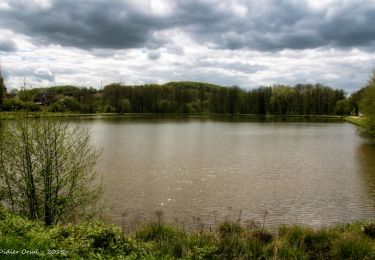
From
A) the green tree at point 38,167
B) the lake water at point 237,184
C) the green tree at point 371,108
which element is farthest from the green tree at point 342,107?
the green tree at point 38,167

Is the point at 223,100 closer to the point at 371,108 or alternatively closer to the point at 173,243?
the point at 371,108

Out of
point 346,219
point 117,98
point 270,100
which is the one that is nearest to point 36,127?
point 346,219

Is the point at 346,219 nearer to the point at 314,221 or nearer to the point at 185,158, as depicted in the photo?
the point at 314,221

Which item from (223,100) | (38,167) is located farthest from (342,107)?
(38,167)

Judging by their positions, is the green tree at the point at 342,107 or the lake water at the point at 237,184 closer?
the lake water at the point at 237,184

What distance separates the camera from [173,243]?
11.4m

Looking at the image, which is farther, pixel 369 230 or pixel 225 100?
pixel 225 100

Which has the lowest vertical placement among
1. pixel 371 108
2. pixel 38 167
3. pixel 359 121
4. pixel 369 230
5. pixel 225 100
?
pixel 369 230

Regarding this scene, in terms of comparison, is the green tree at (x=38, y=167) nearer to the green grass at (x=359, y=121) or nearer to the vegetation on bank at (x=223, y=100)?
the green grass at (x=359, y=121)

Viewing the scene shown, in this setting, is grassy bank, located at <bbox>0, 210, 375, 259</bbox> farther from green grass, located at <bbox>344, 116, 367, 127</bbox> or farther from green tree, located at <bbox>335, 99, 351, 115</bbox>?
green tree, located at <bbox>335, 99, 351, 115</bbox>

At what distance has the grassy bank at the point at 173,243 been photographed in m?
8.45

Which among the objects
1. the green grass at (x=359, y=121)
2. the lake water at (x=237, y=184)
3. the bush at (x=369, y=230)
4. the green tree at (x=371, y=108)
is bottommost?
the lake water at (x=237, y=184)

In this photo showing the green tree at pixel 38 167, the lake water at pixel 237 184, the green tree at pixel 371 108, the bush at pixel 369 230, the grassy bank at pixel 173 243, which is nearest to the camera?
the grassy bank at pixel 173 243

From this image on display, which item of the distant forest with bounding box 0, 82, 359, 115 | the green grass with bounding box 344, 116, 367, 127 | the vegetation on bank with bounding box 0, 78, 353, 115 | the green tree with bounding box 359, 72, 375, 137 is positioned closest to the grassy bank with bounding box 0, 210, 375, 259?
the green tree with bounding box 359, 72, 375, 137
